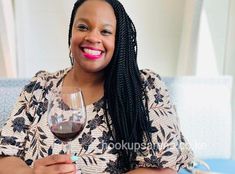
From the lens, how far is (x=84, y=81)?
4.52ft

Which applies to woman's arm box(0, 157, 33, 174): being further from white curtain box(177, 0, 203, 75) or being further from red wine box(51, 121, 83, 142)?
white curtain box(177, 0, 203, 75)

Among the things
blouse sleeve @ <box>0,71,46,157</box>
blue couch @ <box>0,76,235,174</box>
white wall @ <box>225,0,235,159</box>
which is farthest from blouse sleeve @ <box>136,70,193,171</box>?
white wall @ <box>225,0,235,159</box>

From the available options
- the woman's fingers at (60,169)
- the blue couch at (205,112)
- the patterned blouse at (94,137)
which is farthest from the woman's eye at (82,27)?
the blue couch at (205,112)

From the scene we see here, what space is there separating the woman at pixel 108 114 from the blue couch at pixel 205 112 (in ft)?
1.86

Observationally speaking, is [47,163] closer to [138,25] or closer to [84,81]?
[84,81]

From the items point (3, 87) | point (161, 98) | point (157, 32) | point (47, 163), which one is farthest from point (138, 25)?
point (47, 163)

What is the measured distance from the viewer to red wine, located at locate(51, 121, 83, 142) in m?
0.95

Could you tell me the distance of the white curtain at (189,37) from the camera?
89.3 inches

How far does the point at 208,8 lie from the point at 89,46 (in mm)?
1437

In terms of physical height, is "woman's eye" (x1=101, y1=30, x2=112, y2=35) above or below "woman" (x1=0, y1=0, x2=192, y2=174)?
above

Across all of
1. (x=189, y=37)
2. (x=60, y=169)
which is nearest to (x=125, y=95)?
(x=60, y=169)

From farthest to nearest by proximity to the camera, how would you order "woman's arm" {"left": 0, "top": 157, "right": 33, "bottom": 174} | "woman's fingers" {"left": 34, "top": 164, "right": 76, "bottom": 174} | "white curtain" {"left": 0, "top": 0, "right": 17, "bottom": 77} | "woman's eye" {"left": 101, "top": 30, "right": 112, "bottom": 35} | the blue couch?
"white curtain" {"left": 0, "top": 0, "right": 17, "bottom": 77}, the blue couch, "woman's eye" {"left": 101, "top": 30, "right": 112, "bottom": 35}, "woman's arm" {"left": 0, "top": 157, "right": 33, "bottom": 174}, "woman's fingers" {"left": 34, "top": 164, "right": 76, "bottom": 174}

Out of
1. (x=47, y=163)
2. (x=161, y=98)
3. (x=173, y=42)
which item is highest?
(x=173, y=42)

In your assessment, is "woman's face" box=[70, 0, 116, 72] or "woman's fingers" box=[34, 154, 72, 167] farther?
"woman's face" box=[70, 0, 116, 72]
